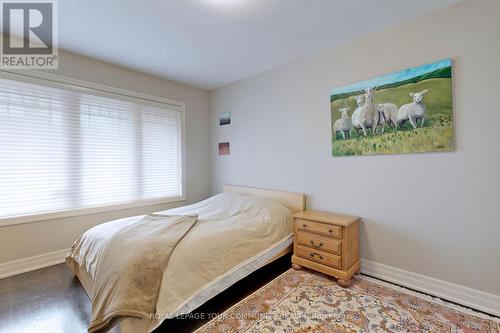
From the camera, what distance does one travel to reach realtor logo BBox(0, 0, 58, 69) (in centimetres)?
193

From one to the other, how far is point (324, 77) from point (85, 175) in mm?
3172

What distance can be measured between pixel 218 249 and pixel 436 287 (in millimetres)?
1918

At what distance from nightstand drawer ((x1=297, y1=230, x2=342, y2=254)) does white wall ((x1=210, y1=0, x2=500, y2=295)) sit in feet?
1.47

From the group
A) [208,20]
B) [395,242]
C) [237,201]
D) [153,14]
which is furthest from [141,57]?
[395,242]

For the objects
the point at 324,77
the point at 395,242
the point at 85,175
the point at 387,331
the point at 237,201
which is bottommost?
the point at 387,331

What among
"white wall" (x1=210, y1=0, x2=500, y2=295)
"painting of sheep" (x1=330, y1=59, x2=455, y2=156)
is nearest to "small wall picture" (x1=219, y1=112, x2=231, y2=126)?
"white wall" (x1=210, y1=0, x2=500, y2=295)

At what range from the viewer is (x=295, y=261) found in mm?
2381

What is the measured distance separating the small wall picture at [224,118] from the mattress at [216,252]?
149 cm

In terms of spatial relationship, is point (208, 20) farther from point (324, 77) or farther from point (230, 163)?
point (230, 163)

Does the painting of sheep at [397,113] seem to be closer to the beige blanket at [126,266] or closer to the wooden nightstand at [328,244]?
the wooden nightstand at [328,244]

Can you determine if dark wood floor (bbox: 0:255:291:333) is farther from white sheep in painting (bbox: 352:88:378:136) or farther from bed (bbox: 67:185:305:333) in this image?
white sheep in painting (bbox: 352:88:378:136)

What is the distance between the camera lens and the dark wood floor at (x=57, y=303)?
157 centimetres

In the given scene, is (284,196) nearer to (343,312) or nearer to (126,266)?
(343,312)

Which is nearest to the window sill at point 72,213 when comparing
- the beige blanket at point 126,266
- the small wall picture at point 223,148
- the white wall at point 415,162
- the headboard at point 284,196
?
the beige blanket at point 126,266
